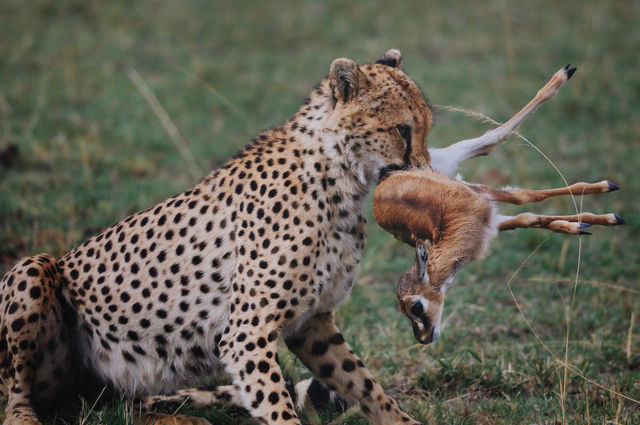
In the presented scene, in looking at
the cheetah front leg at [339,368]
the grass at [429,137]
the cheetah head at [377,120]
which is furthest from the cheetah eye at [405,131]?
the cheetah front leg at [339,368]

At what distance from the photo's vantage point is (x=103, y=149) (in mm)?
6121

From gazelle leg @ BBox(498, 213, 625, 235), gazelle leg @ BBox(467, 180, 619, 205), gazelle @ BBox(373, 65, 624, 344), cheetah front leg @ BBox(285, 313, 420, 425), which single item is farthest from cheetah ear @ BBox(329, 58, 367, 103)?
cheetah front leg @ BBox(285, 313, 420, 425)

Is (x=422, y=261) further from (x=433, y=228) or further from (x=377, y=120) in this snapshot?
(x=377, y=120)

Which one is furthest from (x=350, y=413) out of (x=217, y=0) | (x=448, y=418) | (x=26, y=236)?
(x=217, y=0)

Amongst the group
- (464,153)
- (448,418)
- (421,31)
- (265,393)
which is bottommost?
(448,418)

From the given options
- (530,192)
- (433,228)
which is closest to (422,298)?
(433,228)

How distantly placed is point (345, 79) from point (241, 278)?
83 centimetres

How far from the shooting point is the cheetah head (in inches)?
114

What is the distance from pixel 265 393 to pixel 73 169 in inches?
139

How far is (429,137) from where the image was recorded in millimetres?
6789

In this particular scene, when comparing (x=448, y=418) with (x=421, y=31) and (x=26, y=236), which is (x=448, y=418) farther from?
(x=421, y=31)

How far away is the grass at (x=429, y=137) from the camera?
11.7 feet

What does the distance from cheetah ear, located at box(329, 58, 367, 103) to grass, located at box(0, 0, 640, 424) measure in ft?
2.08

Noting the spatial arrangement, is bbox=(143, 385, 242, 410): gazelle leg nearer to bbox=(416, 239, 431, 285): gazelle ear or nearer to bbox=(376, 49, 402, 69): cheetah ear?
bbox=(416, 239, 431, 285): gazelle ear
